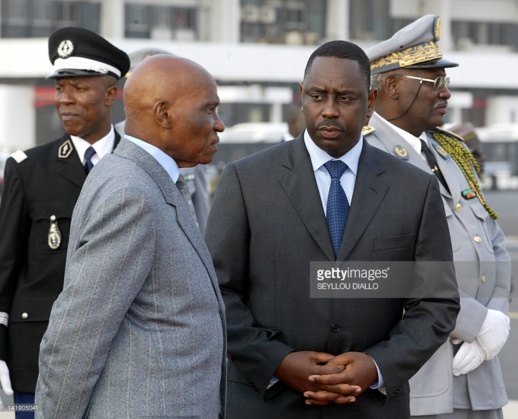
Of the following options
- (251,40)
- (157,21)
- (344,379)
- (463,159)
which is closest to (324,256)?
(344,379)

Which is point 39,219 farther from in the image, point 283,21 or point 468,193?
point 283,21

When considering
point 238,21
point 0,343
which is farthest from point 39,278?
point 238,21

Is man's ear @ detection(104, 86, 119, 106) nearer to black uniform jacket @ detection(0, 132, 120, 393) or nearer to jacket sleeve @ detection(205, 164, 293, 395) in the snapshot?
black uniform jacket @ detection(0, 132, 120, 393)

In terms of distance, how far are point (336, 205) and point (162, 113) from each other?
852 millimetres

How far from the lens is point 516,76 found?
169 feet

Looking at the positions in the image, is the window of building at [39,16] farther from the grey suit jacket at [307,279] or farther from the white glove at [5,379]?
the grey suit jacket at [307,279]

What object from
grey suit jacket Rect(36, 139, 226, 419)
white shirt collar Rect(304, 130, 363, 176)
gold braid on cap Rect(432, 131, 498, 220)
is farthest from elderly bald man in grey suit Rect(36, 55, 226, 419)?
gold braid on cap Rect(432, 131, 498, 220)

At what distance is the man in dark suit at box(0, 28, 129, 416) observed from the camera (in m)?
4.29

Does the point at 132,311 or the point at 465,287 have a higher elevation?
the point at 132,311

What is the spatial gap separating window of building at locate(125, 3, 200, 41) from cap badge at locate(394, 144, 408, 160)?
42415 mm

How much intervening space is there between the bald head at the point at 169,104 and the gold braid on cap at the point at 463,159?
1797mm

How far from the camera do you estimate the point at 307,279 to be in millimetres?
3424

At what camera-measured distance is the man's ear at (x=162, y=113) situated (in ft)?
9.52

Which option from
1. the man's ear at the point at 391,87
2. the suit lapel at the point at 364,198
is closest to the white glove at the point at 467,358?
the suit lapel at the point at 364,198
